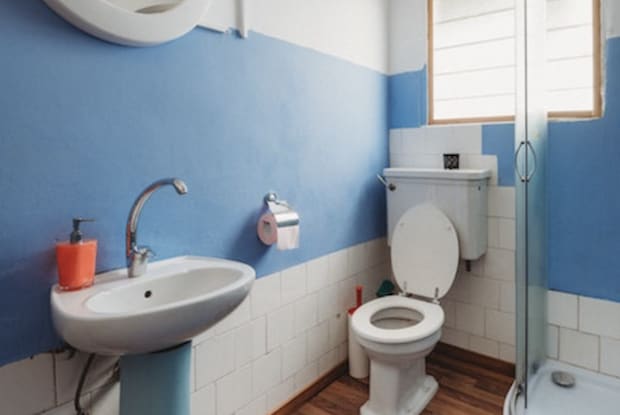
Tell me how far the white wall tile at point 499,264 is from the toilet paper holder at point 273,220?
44.5 inches

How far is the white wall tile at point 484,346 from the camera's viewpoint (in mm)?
2270

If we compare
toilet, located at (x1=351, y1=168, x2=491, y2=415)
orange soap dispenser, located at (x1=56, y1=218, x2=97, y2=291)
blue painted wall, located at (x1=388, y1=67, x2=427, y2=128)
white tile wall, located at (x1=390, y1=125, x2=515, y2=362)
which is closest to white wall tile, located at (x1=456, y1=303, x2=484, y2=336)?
white tile wall, located at (x1=390, y1=125, x2=515, y2=362)

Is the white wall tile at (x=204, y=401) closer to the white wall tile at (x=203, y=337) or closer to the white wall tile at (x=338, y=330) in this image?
the white wall tile at (x=203, y=337)

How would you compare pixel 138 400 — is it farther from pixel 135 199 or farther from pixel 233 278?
pixel 135 199

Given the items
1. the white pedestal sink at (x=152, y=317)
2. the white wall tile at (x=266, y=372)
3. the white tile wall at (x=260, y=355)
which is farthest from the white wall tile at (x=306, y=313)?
the white pedestal sink at (x=152, y=317)

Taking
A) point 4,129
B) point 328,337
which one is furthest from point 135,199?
point 328,337

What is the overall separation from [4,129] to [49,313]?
0.48 metres

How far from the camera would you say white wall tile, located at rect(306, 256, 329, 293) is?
2008mm

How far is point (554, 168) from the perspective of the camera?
2.05 meters

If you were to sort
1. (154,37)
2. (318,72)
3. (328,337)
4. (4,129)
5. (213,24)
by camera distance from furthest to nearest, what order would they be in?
1. (328,337)
2. (318,72)
3. (213,24)
4. (154,37)
5. (4,129)

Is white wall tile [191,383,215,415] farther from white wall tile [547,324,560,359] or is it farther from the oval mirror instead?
white wall tile [547,324,560,359]

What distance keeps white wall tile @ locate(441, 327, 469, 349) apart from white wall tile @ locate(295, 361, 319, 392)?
2.64ft

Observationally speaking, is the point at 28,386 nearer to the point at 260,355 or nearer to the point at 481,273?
the point at 260,355

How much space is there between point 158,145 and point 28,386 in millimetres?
748
